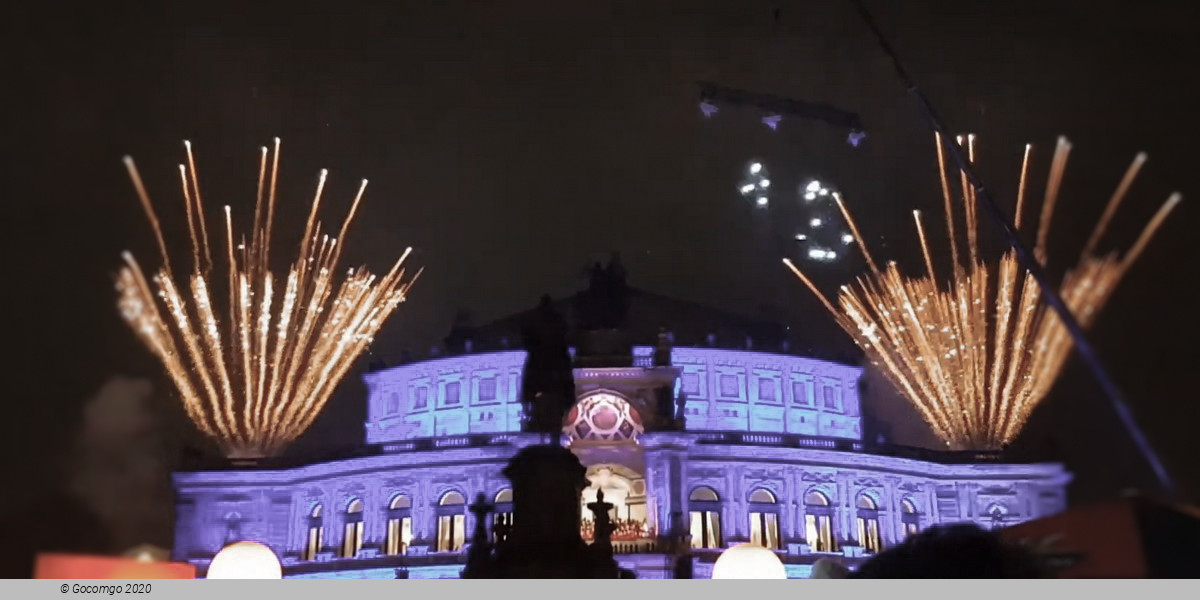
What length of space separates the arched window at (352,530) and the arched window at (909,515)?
24.7 meters

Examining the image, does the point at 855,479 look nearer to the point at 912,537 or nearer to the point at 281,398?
the point at 281,398

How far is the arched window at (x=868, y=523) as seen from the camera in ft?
144

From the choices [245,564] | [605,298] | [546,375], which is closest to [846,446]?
[605,298]

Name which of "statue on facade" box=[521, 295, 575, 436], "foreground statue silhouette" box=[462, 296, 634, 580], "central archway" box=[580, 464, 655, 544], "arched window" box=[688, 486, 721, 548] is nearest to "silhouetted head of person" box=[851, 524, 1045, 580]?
"foreground statue silhouette" box=[462, 296, 634, 580]

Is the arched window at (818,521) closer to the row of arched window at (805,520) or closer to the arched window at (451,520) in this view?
the row of arched window at (805,520)

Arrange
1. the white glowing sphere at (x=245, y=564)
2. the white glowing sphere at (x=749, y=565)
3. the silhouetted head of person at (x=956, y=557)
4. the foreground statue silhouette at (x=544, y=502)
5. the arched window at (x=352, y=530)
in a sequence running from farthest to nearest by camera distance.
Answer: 1. the arched window at (x=352, y=530)
2. the foreground statue silhouette at (x=544, y=502)
3. the white glowing sphere at (x=749, y=565)
4. the white glowing sphere at (x=245, y=564)
5. the silhouetted head of person at (x=956, y=557)

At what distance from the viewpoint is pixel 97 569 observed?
14422 millimetres

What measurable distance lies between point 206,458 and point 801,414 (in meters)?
29.2

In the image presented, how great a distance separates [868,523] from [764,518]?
5.29 meters

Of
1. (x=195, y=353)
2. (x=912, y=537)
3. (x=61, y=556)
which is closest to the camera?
(x=912, y=537)

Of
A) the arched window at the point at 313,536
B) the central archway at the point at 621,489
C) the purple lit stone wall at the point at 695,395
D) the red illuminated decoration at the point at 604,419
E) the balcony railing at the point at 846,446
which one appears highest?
the purple lit stone wall at the point at 695,395

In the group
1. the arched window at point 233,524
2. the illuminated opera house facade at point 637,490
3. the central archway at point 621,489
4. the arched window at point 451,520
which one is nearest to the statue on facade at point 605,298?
the illuminated opera house facade at point 637,490

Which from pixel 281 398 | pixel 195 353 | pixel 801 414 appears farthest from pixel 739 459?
pixel 195 353
